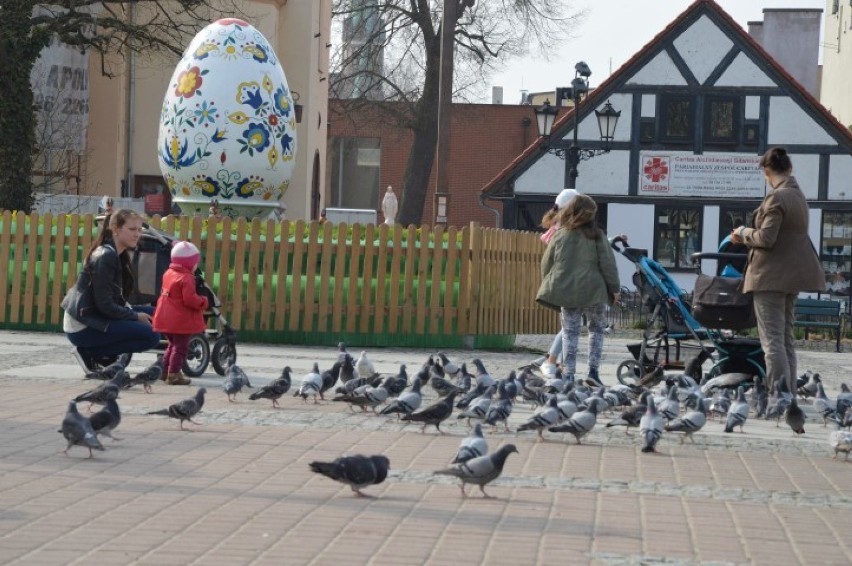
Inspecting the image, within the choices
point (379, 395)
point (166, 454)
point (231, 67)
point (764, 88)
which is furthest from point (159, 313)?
point (764, 88)

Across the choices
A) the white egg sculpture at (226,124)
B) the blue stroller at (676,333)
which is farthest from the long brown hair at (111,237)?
the white egg sculpture at (226,124)

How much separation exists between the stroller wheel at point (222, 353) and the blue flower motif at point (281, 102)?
7872 millimetres

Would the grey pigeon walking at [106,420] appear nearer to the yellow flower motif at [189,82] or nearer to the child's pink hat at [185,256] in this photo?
the child's pink hat at [185,256]

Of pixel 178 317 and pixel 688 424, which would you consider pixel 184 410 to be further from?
pixel 688 424

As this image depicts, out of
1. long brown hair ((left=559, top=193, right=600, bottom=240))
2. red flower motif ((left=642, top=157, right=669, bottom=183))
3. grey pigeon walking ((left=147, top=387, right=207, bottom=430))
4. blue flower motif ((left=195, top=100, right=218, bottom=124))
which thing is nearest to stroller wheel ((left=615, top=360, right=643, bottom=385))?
long brown hair ((left=559, top=193, right=600, bottom=240))

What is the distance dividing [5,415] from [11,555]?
182 inches

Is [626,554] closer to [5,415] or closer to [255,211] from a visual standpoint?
[5,415]

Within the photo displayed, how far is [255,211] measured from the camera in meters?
22.1

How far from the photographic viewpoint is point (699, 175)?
43.0 metres

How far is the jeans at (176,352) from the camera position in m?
13.3

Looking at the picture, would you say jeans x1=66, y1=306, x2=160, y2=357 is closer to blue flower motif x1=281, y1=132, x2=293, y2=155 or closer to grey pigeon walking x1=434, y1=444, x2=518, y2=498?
grey pigeon walking x1=434, y1=444, x2=518, y2=498

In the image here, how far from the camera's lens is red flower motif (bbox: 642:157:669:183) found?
140 feet

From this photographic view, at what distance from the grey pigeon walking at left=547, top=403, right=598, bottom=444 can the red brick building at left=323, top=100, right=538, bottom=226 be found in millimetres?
45691

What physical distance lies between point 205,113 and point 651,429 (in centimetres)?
1261
